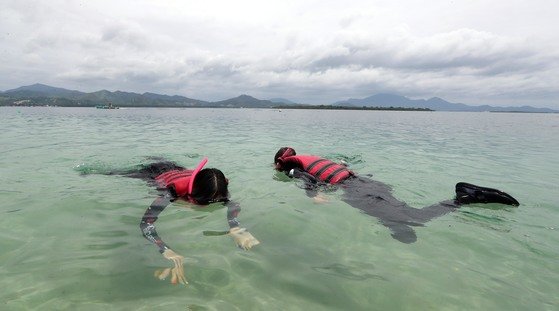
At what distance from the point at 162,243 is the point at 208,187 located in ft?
5.26

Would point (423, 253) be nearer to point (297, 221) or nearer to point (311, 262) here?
point (311, 262)

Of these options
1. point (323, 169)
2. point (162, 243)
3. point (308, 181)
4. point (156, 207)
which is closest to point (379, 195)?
point (323, 169)

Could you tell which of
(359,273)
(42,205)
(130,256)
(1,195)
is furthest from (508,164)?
(1,195)

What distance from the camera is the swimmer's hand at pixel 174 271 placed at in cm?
375

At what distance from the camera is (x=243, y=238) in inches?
191

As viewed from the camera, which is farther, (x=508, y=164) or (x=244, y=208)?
(x=508, y=164)

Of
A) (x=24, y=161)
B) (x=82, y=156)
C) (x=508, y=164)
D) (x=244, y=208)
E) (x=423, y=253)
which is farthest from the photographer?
(x=508, y=164)

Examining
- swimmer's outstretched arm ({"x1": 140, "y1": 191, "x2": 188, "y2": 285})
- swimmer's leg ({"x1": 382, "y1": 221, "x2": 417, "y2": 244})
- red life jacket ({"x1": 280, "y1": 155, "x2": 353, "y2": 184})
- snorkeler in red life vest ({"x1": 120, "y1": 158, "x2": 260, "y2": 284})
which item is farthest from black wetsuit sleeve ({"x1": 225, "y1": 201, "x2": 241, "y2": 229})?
red life jacket ({"x1": 280, "y1": 155, "x2": 353, "y2": 184})

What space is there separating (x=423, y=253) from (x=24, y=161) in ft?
38.7

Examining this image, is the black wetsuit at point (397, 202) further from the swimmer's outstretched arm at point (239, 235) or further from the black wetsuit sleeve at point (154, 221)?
the black wetsuit sleeve at point (154, 221)

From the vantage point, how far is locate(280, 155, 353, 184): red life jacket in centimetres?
826

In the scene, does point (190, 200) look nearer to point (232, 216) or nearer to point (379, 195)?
point (232, 216)

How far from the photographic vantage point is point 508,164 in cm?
1331

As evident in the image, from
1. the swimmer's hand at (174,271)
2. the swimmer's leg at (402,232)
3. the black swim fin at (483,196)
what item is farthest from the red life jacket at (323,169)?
the swimmer's hand at (174,271)
